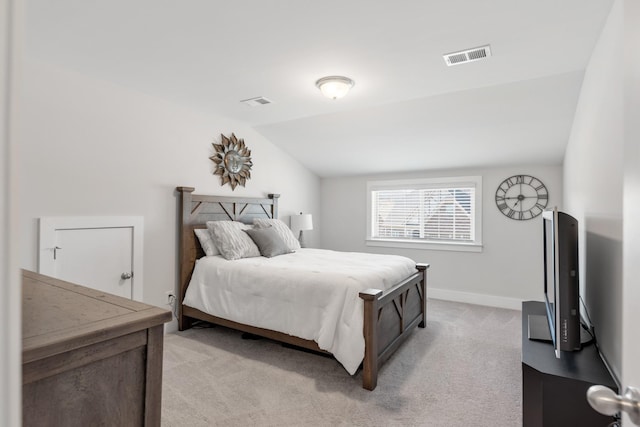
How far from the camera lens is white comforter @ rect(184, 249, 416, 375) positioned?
2.54m

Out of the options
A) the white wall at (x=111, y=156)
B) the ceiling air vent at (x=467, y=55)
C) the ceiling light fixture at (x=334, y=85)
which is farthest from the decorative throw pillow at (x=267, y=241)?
the ceiling air vent at (x=467, y=55)

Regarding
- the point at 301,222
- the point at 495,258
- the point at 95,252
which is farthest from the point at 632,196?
the point at 301,222

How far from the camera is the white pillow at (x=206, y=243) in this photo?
370 centimetres

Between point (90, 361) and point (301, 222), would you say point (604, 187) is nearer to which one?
point (90, 361)

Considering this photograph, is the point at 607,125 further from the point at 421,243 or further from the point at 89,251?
the point at 89,251

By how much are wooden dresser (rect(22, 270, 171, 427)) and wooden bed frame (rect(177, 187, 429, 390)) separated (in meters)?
1.69

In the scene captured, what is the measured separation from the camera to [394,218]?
215 inches

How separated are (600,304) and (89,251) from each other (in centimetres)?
361

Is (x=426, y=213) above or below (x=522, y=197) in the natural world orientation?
below

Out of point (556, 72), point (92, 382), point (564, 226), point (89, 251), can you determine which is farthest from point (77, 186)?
point (556, 72)

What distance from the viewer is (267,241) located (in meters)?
3.82

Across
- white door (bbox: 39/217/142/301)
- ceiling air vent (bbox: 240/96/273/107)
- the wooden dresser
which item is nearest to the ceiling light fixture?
ceiling air vent (bbox: 240/96/273/107)

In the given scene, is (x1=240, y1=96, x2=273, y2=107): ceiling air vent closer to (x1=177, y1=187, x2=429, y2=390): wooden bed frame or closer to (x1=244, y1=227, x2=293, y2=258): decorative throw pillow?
(x1=177, y1=187, x2=429, y2=390): wooden bed frame

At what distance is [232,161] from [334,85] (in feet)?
5.95
